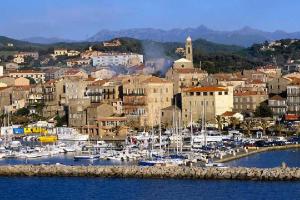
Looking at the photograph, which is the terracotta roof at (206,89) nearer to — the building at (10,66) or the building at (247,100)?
the building at (247,100)

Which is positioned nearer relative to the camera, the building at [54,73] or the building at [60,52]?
the building at [54,73]

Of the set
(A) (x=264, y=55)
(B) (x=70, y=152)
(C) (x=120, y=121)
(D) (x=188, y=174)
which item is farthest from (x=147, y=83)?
(A) (x=264, y=55)

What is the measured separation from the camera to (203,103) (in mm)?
43000

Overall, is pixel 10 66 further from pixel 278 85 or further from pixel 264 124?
pixel 264 124

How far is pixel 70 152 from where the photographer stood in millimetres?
36562

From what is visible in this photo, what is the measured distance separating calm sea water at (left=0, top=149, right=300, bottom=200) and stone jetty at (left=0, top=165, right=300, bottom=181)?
43 centimetres

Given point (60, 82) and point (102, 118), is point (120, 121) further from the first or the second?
point (60, 82)

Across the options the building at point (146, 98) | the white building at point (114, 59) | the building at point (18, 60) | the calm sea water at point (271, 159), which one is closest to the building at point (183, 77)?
the building at point (146, 98)

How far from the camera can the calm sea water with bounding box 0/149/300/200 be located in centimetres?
2412

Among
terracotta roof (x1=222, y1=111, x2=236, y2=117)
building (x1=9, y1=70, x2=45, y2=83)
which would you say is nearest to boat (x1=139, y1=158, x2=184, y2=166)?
terracotta roof (x1=222, y1=111, x2=236, y2=117)

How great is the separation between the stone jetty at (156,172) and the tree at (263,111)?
16294 mm

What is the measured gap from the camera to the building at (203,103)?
43125 mm

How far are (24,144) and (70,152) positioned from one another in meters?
4.03

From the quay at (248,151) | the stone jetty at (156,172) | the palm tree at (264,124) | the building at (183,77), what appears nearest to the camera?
the stone jetty at (156,172)
